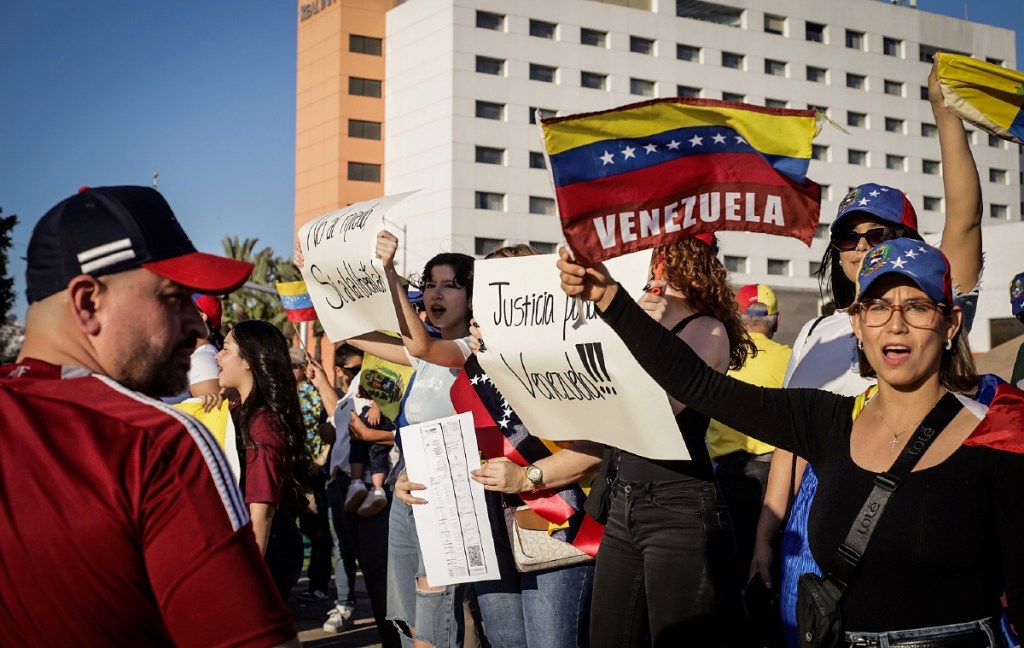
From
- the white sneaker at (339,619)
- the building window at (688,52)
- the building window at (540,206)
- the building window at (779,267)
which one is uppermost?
the building window at (688,52)

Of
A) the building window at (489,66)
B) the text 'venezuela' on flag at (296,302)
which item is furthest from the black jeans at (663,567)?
the building window at (489,66)

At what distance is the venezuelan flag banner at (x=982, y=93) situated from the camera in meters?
3.71

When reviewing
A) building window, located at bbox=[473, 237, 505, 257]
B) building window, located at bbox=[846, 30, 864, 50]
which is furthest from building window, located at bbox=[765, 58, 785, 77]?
building window, located at bbox=[473, 237, 505, 257]

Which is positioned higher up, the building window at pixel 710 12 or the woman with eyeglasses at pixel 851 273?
the building window at pixel 710 12

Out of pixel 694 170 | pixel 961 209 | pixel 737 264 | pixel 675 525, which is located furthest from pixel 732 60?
pixel 694 170

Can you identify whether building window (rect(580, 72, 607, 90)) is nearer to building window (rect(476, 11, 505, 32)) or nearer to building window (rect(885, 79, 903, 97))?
building window (rect(476, 11, 505, 32))

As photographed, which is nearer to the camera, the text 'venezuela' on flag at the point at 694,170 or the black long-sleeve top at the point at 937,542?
the black long-sleeve top at the point at 937,542

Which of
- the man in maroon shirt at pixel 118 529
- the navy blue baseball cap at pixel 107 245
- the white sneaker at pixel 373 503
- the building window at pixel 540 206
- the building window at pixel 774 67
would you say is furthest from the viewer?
the building window at pixel 774 67

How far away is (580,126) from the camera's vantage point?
328cm

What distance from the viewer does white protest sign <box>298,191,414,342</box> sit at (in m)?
5.12

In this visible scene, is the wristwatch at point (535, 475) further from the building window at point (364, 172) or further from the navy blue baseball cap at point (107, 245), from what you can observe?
the building window at point (364, 172)

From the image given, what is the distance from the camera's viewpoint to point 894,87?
7612 centimetres

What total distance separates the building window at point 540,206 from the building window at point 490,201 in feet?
6.53

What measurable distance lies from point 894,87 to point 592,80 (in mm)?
24281
